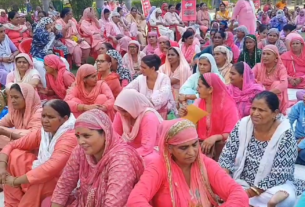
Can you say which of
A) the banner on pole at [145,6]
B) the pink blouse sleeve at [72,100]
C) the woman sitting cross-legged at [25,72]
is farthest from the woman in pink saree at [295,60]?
the banner on pole at [145,6]

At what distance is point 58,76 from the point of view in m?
5.05

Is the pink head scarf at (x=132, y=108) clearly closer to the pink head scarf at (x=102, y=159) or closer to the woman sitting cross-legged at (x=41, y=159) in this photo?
the woman sitting cross-legged at (x=41, y=159)

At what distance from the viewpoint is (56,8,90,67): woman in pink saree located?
8.68 m

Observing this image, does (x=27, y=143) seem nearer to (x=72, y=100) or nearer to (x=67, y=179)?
(x=67, y=179)

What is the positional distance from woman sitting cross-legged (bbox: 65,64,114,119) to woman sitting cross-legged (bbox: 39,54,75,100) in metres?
0.57

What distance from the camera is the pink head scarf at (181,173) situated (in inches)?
86.1

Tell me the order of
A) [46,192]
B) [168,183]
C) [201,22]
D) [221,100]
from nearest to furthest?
[168,183] < [46,192] < [221,100] < [201,22]

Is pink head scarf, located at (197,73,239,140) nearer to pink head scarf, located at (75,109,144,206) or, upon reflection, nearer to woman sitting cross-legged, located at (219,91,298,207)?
woman sitting cross-legged, located at (219,91,298,207)

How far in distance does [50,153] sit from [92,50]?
6833 millimetres

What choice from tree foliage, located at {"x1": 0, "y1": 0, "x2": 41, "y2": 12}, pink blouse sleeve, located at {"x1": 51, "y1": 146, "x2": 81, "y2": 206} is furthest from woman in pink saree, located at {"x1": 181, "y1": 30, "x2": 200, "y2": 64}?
tree foliage, located at {"x1": 0, "y1": 0, "x2": 41, "y2": 12}

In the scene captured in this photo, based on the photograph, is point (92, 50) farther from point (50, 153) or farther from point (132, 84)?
point (50, 153)

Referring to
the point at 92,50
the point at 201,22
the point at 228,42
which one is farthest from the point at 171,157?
the point at 201,22

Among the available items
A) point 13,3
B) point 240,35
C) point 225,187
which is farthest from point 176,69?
point 13,3

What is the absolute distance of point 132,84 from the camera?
4.64m
